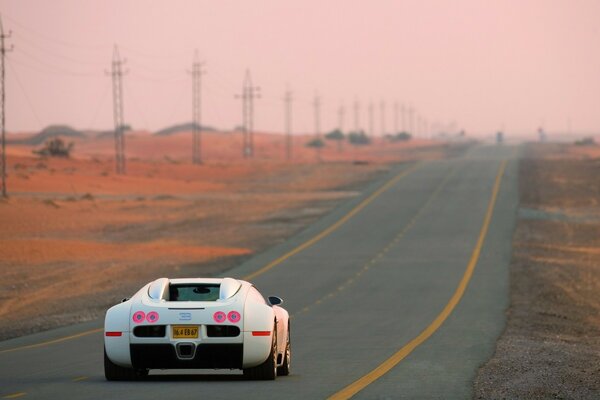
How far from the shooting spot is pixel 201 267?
4594cm

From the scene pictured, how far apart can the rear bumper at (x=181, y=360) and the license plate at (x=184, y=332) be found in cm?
14

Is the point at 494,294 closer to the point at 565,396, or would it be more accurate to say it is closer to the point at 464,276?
the point at 464,276

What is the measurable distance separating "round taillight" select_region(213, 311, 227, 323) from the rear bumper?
284 mm

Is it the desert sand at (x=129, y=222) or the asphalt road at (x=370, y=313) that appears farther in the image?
the desert sand at (x=129, y=222)

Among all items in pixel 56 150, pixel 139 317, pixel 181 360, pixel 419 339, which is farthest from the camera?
pixel 56 150

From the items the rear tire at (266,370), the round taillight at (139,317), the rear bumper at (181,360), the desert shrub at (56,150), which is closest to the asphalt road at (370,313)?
the rear tire at (266,370)

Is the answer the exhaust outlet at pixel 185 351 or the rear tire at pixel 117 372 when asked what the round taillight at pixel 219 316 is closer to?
the exhaust outlet at pixel 185 351

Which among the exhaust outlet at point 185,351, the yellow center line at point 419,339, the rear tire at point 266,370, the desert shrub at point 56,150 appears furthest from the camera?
the desert shrub at point 56,150

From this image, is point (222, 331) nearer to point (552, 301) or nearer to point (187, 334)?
point (187, 334)

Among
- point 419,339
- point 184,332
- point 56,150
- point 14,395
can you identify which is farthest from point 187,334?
point 56,150

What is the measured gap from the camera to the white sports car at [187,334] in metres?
15.8

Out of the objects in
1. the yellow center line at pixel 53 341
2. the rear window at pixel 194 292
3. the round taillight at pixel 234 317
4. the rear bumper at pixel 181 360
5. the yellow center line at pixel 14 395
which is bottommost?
the yellow center line at pixel 53 341

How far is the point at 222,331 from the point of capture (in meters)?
15.9

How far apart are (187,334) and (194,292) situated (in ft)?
4.77
